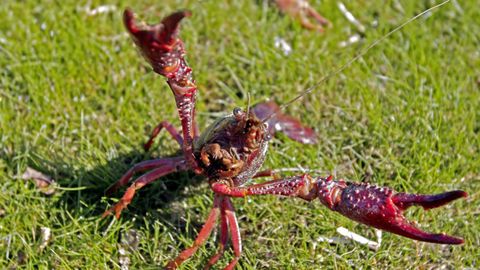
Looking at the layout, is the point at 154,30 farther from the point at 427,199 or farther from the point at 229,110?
the point at 229,110

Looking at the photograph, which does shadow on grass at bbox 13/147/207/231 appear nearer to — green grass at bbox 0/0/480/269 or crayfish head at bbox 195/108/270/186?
green grass at bbox 0/0/480/269

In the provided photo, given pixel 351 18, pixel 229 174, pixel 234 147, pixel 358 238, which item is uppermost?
pixel 351 18

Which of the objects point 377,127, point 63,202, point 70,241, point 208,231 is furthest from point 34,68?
point 377,127

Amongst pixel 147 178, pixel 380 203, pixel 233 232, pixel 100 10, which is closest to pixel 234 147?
pixel 233 232

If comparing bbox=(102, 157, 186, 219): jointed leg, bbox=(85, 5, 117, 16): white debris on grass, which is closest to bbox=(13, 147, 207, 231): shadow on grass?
bbox=(102, 157, 186, 219): jointed leg

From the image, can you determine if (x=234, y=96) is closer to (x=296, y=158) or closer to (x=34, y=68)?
(x=296, y=158)

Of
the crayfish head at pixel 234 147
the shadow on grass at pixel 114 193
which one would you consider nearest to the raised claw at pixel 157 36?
the crayfish head at pixel 234 147
